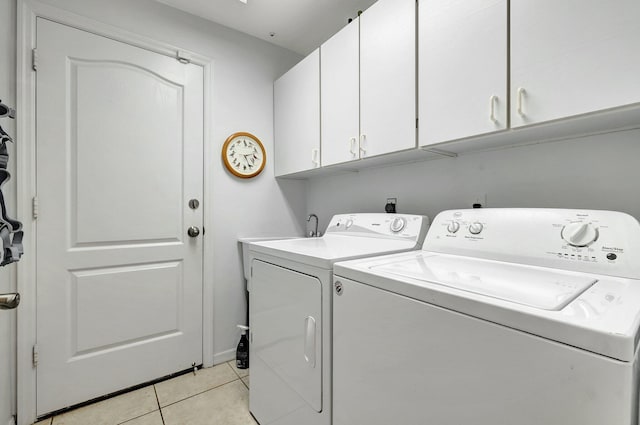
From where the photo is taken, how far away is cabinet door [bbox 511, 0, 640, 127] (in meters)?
0.78

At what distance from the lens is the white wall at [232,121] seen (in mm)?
1918

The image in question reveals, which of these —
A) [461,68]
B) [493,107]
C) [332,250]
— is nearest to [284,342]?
[332,250]

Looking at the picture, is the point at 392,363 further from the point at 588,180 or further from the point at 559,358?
the point at 588,180

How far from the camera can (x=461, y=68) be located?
44.3 inches

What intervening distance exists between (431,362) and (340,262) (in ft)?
1.41

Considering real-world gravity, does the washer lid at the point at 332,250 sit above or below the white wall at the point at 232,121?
below

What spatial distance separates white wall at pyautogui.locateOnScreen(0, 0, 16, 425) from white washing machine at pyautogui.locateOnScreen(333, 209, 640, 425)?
66.2 inches

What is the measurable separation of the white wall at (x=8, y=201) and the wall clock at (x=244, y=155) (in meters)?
1.13

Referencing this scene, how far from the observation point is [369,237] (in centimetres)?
164

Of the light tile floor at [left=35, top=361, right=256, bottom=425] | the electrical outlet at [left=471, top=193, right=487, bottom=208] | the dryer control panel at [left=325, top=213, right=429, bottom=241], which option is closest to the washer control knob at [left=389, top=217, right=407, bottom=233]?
the dryer control panel at [left=325, top=213, right=429, bottom=241]

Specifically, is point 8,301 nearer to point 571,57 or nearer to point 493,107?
point 493,107

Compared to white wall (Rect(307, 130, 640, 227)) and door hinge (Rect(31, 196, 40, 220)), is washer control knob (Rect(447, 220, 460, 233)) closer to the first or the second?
white wall (Rect(307, 130, 640, 227))

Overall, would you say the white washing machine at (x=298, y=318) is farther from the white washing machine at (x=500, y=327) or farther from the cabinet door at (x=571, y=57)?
the cabinet door at (x=571, y=57)

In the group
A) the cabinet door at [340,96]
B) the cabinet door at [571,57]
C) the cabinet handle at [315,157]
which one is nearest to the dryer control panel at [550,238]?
the cabinet door at [571,57]
